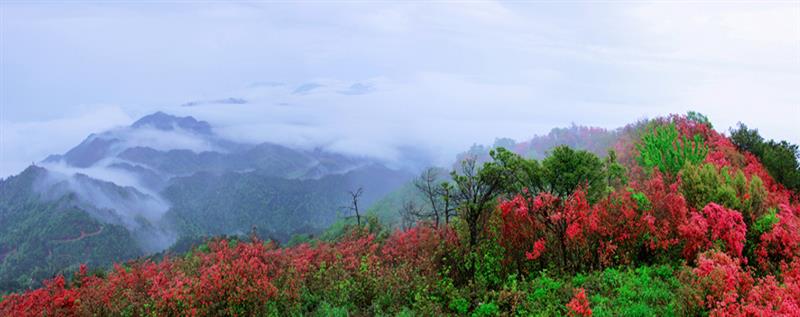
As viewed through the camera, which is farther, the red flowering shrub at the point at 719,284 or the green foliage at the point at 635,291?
the green foliage at the point at 635,291

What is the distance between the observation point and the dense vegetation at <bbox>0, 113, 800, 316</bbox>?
9.35 metres

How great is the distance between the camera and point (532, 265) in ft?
42.0

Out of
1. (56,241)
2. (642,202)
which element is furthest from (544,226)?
(56,241)

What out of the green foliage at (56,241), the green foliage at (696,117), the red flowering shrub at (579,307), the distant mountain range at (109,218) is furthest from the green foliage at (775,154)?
the green foliage at (56,241)

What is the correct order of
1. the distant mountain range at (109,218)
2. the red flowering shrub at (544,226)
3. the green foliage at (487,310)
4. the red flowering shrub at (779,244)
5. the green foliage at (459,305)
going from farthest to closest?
the distant mountain range at (109,218), the red flowering shrub at (544,226), the red flowering shrub at (779,244), the green foliage at (459,305), the green foliage at (487,310)

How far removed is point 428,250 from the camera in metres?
13.7

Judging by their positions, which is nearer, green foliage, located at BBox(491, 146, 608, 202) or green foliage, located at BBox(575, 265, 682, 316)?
green foliage, located at BBox(575, 265, 682, 316)

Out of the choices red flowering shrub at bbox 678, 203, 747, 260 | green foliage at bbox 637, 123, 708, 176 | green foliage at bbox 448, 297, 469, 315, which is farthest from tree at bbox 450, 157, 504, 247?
green foliage at bbox 637, 123, 708, 176

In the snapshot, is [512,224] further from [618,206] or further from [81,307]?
[81,307]

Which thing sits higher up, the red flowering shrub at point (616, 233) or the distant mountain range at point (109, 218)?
the red flowering shrub at point (616, 233)

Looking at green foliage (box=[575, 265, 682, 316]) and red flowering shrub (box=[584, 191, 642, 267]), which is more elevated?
red flowering shrub (box=[584, 191, 642, 267])

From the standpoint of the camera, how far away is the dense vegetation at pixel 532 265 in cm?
935

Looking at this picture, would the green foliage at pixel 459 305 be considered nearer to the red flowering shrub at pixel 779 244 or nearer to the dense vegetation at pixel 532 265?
the dense vegetation at pixel 532 265

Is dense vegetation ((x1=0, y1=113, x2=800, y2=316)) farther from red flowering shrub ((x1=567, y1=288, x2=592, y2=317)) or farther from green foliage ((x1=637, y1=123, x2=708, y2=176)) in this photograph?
green foliage ((x1=637, y1=123, x2=708, y2=176))
